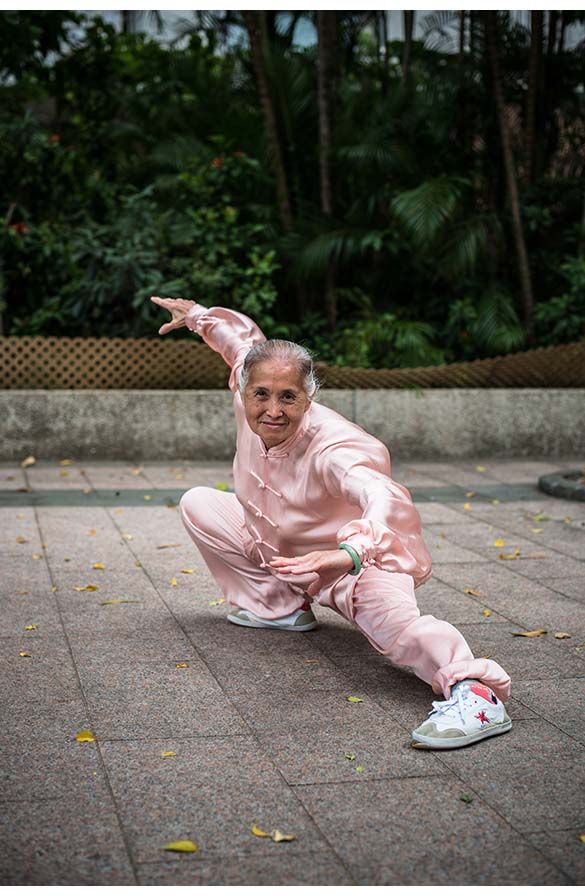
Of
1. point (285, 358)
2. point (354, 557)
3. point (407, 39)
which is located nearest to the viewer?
point (354, 557)

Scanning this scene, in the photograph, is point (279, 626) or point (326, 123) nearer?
point (279, 626)

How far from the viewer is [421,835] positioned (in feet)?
10.1

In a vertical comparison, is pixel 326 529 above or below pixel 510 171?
below

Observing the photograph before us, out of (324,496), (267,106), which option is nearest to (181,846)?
(324,496)

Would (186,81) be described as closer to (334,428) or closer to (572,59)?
(572,59)

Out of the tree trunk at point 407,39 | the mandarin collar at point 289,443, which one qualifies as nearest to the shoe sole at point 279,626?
the mandarin collar at point 289,443

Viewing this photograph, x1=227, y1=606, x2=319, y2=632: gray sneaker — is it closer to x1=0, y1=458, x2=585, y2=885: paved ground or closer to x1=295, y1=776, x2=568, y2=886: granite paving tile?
x1=0, y1=458, x2=585, y2=885: paved ground

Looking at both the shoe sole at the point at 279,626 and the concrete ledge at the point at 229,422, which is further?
the concrete ledge at the point at 229,422

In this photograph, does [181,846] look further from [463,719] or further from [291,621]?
[291,621]

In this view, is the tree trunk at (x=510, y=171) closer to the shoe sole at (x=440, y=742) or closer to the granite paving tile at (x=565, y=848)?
the shoe sole at (x=440, y=742)

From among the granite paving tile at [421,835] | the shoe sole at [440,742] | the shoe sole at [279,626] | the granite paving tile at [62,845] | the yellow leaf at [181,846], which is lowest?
the shoe sole at [279,626]

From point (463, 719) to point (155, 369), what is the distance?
6936 millimetres

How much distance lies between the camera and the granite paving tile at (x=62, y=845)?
9.21ft

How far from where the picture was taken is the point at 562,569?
6.32 metres
